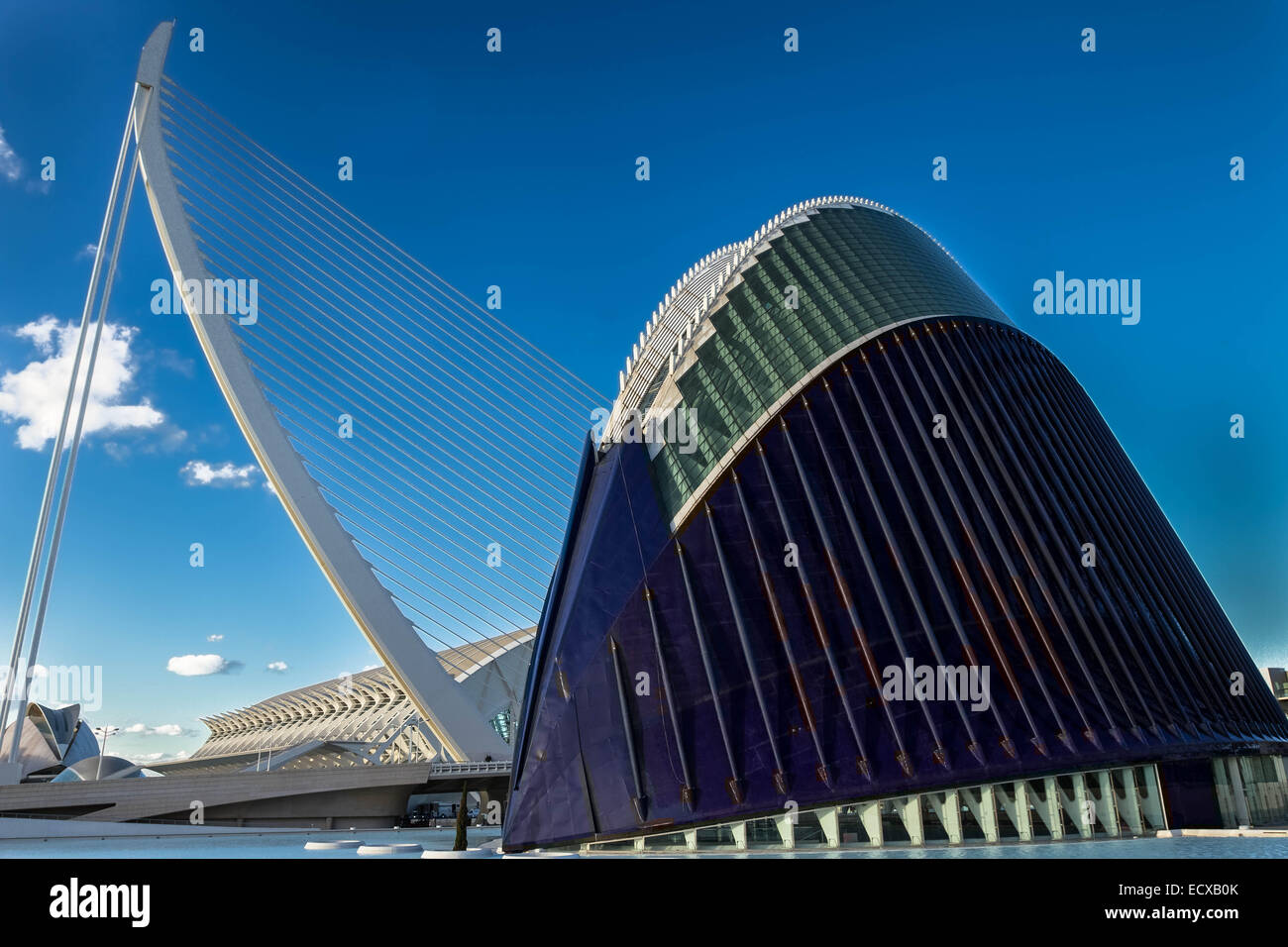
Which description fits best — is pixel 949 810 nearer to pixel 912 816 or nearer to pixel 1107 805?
pixel 912 816

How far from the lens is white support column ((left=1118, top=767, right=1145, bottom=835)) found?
20703 mm

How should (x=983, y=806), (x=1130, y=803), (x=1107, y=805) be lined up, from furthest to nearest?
(x=1130, y=803) < (x=1107, y=805) < (x=983, y=806)

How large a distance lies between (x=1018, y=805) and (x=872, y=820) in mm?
3532

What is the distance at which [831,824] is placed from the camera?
17547mm

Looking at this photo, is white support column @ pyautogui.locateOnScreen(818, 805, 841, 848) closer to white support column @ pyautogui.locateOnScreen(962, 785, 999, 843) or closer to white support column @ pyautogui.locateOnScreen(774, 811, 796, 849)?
white support column @ pyautogui.locateOnScreen(774, 811, 796, 849)

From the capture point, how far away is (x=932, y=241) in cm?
3509

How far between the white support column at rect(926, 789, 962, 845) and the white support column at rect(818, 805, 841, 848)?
2076 mm

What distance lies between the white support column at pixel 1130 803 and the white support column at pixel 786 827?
28.5 ft

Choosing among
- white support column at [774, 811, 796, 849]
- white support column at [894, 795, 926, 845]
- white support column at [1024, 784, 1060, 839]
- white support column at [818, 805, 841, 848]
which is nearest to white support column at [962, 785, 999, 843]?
white support column at [1024, 784, 1060, 839]

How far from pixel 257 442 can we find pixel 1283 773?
32.3 m

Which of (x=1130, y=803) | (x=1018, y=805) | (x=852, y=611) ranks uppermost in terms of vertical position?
(x=852, y=611)

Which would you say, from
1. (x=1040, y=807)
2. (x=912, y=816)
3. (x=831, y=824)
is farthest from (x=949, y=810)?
(x=831, y=824)
